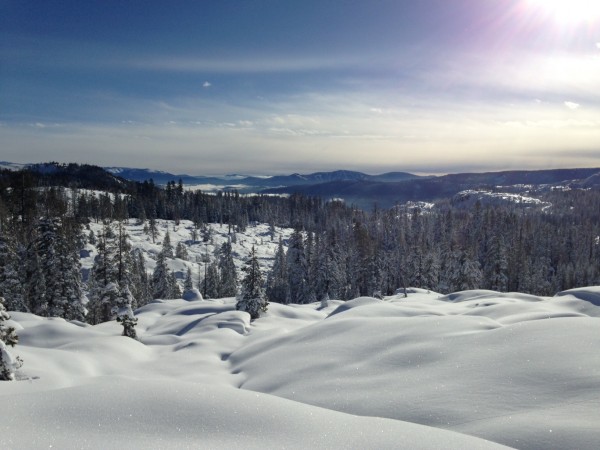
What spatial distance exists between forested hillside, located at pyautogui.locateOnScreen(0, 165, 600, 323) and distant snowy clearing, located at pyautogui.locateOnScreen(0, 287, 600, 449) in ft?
48.1

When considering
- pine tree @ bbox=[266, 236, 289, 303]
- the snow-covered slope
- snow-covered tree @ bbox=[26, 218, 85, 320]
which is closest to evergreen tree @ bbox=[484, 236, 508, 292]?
pine tree @ bbox=[266, 236, 289, 303]

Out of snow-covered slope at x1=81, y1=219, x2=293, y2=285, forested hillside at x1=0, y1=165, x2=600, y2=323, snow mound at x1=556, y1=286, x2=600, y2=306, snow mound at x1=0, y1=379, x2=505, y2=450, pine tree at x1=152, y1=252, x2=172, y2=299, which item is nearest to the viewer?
snow mound at x1=0, y1=379, x2=505, y2=450

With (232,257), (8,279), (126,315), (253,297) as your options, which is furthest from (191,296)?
(232,257)

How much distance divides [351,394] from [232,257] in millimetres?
89302

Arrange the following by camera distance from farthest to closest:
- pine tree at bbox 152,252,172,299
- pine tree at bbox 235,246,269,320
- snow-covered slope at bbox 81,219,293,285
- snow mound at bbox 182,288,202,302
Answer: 1. snow-covered slope at bbox 81,219,293,285
2. pine tree at bbox 152,252,172,299
3. snow mound at bbox 182,288,202,302
4. pine tree at bbox 235,246,269,320

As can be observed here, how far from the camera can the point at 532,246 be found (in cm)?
11275

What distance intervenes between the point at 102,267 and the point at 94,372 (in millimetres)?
19091

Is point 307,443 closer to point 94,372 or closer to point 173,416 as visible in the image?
point 173,416

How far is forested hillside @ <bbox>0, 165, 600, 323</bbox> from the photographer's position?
30.0m

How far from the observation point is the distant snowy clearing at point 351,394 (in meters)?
4.82

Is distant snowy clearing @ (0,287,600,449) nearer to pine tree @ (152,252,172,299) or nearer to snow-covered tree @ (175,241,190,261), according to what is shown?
pine tree @ (152,252,172,299)

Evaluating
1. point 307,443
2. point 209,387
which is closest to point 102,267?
point 209,387

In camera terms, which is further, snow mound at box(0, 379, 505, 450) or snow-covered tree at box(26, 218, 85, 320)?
snow-covered tree at box(26, 218, 85, 320)

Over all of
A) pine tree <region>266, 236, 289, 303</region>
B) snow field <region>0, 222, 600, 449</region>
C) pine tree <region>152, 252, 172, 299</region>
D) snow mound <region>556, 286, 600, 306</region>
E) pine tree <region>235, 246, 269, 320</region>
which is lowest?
pine tree <region>266, 236, 289, 303</region>
